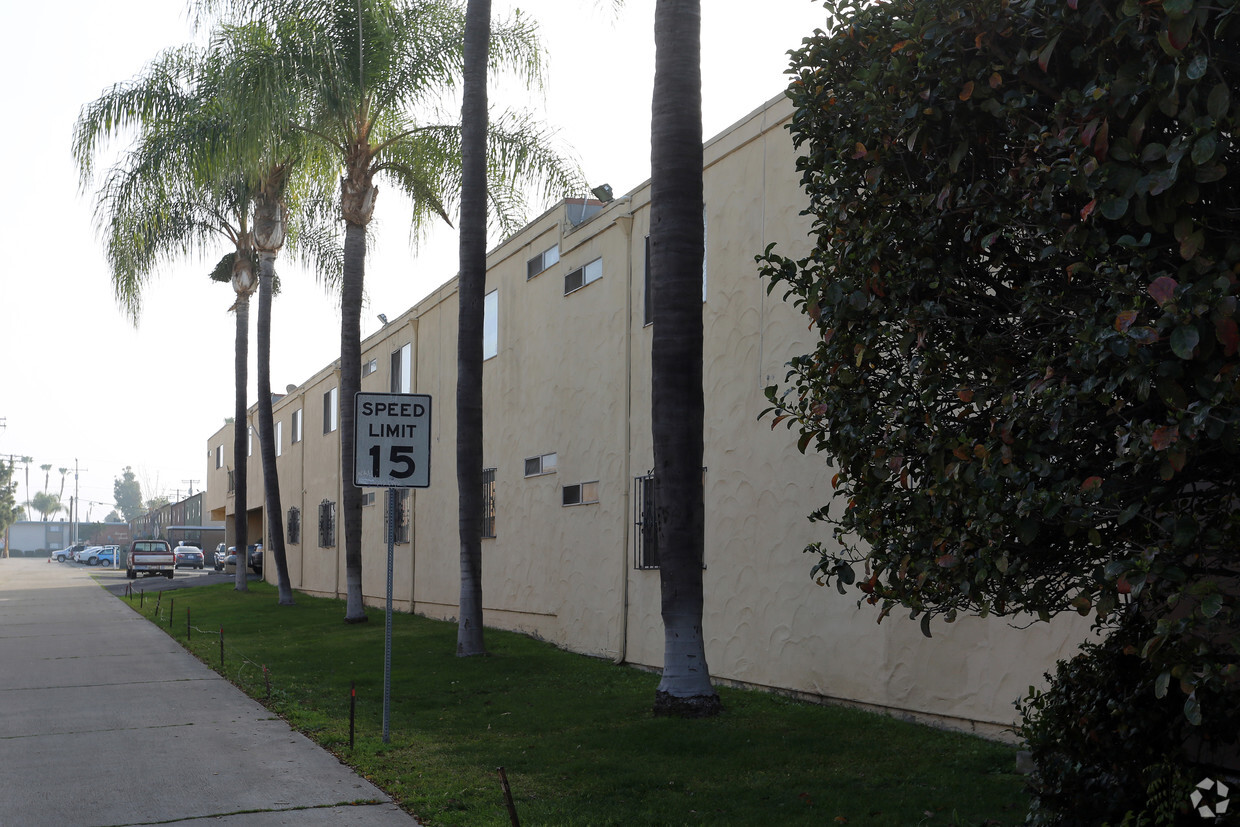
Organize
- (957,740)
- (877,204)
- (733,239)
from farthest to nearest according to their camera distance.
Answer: (733,239), (957,740), (877,204)

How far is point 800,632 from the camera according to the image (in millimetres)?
11859

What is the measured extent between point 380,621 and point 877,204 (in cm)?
1888

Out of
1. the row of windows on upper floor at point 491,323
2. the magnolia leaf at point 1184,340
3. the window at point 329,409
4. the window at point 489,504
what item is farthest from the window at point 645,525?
the window at point 329,409

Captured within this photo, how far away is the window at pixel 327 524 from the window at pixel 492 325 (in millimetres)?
13543

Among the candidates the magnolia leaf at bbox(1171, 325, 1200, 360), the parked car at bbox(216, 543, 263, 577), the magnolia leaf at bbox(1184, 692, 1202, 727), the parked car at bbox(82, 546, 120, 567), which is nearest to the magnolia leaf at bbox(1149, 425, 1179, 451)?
the magnolia leaf at bbox(1171, 325, 1200, 360)

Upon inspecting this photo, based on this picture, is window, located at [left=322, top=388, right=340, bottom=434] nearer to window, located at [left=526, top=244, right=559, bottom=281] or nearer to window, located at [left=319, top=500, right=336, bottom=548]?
window, located at [left=319, top=500, right=336, bottom=548]

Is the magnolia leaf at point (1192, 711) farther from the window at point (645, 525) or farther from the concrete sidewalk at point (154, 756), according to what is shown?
the window at point (645, 525)

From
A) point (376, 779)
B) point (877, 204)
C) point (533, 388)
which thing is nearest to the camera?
point (877, 204)

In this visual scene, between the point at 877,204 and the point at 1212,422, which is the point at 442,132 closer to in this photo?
the point at 877,204

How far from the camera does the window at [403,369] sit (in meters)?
27.2

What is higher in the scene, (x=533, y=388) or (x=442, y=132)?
(x=442, y=132)

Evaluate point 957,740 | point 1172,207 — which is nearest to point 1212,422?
point 1172,207

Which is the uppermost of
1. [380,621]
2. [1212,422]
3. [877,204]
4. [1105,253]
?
[877,204]

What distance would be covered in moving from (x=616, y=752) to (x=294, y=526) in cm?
3240
